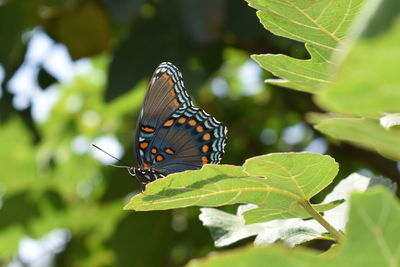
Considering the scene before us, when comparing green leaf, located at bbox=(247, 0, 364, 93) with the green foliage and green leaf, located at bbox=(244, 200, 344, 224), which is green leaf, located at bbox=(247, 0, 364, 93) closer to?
the green foliage

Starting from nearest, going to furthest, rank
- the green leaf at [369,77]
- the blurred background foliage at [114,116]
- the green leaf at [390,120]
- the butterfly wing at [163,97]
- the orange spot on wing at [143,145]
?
the green leaf at [369,77] < the green leaf at [390,120] < the butterfly wing at [163,97] < the orange spot on wing at [143,145] < the blurred background foliage at [114,116]

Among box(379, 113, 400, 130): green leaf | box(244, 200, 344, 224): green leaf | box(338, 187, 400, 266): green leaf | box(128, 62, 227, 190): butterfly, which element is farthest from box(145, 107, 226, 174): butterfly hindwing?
box(338, 187, 400, 266): green leaf

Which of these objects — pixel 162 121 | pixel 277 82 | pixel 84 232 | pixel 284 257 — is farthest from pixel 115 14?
pixel 284 257

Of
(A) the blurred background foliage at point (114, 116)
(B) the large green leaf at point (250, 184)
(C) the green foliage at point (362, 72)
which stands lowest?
(A) the blurred background foliage at point (114, 116)

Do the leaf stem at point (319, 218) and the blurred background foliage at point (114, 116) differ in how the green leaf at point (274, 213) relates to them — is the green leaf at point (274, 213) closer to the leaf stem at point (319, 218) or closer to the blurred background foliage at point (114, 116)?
the leaf stem at point (319, 218)

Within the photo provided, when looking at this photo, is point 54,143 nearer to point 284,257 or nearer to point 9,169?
point 9,169

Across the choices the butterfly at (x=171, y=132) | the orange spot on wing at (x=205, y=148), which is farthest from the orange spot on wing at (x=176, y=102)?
the orange spot on wing at (x=205, y=148)

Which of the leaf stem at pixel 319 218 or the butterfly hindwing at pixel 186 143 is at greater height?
the leaf stem at pixel 319 218
